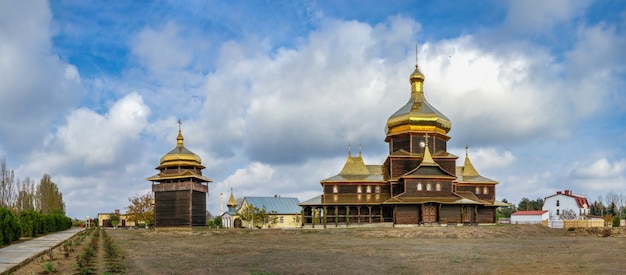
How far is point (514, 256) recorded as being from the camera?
746 inches

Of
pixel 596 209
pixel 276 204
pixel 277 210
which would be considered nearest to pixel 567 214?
pixel 596 209

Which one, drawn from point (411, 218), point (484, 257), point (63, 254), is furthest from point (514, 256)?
point (411, 218)

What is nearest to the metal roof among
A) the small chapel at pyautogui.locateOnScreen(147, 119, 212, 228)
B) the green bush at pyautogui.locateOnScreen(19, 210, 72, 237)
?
the small chapel at pyautogui.locateOnScreen(147, 119, 212, 228)

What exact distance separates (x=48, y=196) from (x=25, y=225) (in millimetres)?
41169

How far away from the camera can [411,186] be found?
4659 cm

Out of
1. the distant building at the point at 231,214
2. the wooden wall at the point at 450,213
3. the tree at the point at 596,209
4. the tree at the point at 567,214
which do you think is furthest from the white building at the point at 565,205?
the distant building at the point at 231,214

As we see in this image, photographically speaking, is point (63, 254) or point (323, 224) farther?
point (323, 224)

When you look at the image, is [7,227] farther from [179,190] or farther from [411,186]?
[411,186]

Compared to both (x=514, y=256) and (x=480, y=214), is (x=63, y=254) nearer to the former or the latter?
(x=514, y=256)

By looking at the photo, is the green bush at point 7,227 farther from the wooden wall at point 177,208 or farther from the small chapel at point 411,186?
the small chapel at point 411,186

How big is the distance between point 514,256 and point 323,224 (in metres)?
30.5

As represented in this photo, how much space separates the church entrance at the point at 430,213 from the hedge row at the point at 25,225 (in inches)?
1158

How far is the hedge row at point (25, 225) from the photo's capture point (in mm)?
26122

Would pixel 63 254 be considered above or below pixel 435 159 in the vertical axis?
below
